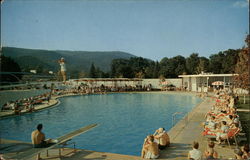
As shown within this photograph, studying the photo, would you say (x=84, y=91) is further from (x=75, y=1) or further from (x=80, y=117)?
(x=75, y=1)

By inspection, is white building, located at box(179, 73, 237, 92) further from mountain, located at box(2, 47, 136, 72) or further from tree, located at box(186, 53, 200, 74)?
mountain, located at box(2, 47, 136, 72)

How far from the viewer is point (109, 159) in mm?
4254

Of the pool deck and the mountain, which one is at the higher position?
the mountain

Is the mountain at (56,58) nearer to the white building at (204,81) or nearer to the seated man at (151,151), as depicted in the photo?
the white building at (204,81)

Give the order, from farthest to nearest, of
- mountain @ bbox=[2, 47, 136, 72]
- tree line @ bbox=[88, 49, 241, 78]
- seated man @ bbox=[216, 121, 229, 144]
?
mountain @ bbox=[2, 47, 136, 72], tree line @ bbox=[88, 49, 241, 78], seated man @ bbox=[216, 121, 229, 144]

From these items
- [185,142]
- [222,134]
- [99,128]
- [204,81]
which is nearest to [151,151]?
[185,142]

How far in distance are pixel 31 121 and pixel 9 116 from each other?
1514 mm

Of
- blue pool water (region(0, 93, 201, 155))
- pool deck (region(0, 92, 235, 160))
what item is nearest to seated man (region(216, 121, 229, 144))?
pool deck (region(0, 92, 235, 160))

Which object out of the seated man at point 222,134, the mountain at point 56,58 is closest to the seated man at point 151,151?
the seated man at point 222,134

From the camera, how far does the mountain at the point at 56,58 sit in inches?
2912

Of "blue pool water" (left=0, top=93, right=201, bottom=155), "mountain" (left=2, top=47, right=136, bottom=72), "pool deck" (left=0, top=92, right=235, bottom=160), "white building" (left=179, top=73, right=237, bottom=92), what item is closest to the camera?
"pool deck" (left=0, top=92, right=235, bottom=160)

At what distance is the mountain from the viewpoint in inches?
2912

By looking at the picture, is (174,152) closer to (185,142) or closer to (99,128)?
(185,142)

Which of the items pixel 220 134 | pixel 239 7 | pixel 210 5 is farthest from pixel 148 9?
pixel 220 134
